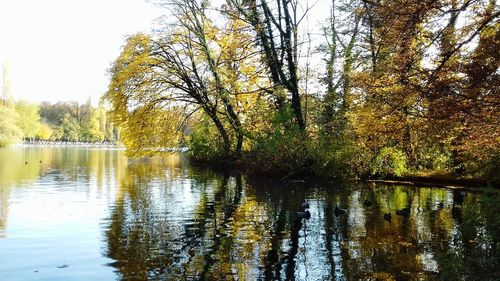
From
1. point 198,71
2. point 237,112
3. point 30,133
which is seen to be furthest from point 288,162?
point 30,133

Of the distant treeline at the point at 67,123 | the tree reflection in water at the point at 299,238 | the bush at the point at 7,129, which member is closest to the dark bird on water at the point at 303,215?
the tree reflection in water at the point at 299,238

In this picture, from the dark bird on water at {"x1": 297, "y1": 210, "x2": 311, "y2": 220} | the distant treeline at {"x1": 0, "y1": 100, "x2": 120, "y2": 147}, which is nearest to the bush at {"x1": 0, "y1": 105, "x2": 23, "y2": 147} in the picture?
the distant treeline at {"x1": 0, "y1": 100, "x2": 120, "y2": 147}

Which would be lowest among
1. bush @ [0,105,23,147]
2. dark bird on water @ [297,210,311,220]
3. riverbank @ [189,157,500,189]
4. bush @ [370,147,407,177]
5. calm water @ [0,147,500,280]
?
calm water @ [0,147,500,280]

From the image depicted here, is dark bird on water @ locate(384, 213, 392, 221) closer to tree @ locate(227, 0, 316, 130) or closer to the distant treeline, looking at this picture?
tree @ locate(227, 0, 316, 130)

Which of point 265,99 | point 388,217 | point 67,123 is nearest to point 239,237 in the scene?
point 388,217

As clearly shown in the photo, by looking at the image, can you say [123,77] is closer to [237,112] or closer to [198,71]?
[198,71]

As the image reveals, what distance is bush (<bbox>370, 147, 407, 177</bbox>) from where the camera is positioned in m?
23.1

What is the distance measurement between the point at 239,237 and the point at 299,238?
1.36 metres

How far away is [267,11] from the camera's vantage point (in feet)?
93.7

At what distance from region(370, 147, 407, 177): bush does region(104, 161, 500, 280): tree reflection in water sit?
4.94m

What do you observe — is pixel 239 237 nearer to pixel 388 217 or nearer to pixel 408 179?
pixel 388 217

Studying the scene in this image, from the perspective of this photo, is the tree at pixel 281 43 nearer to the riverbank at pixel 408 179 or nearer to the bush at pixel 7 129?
the riverbank at pixel 408 179

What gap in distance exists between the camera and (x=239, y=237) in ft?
34.7

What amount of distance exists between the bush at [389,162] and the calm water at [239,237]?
13.7 feet
